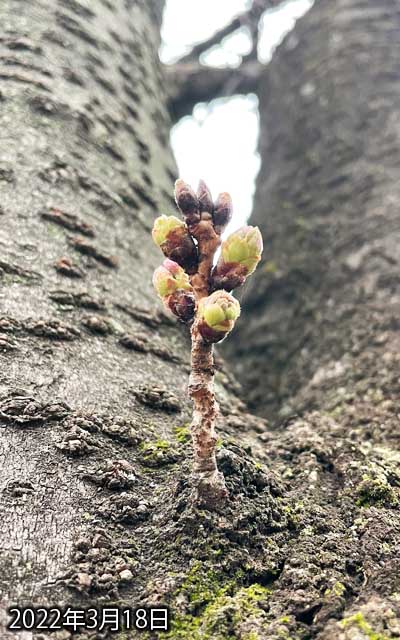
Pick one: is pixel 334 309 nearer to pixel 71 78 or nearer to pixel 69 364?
pixel 69 364

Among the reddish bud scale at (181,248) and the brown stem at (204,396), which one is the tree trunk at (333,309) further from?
the reddish bud scale at (181,248)

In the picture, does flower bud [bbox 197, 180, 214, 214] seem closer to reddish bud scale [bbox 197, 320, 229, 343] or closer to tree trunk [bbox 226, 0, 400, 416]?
reddish bud scale [bbox 197, 320, 229, 343]

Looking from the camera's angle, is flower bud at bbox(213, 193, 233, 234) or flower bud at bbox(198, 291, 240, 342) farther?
flower bud at bbox(213, 193, 233, 234)

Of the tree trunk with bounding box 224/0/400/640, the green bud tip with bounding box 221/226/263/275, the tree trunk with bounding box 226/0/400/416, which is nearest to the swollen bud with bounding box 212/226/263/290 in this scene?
the green bud tip with bounding box 221/226/263/275

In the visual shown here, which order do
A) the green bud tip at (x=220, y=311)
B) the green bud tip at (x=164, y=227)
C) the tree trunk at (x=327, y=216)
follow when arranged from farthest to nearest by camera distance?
the tree trunk at (x=327, y=216), the green bud tip at (x=164, y=227), the green bud tip at (x=220, y=311)

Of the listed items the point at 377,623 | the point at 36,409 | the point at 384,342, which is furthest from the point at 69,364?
the point at 384,342

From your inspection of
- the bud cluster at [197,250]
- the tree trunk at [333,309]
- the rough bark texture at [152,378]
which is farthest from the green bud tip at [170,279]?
the tree trunk at [333,309]

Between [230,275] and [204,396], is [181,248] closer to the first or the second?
[230,275]
